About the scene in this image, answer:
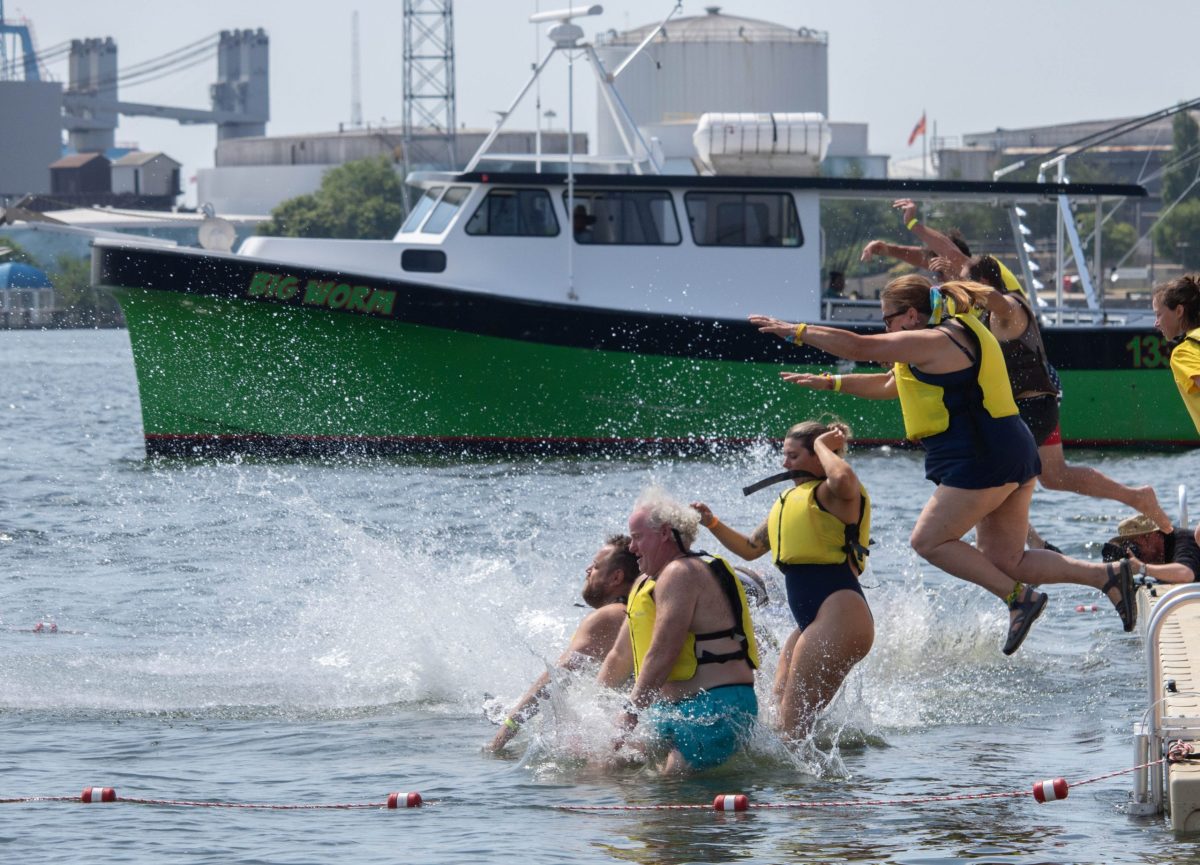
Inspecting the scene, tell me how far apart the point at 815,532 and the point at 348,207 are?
90.8 m

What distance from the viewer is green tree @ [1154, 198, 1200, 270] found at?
86863 millimetres

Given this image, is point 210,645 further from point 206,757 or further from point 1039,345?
point 1039,345

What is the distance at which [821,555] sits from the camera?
25.4 ft

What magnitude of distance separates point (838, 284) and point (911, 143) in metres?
14.9

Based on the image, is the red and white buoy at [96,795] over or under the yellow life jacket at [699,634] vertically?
under

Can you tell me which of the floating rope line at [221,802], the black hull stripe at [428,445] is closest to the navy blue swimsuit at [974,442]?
the floating rope line at [221,802]

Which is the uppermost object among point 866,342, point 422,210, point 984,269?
point 422,210

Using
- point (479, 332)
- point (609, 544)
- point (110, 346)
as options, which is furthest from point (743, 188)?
point (110, 346)

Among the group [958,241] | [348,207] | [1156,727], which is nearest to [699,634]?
[1156,727]

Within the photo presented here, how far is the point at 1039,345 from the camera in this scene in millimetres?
9344

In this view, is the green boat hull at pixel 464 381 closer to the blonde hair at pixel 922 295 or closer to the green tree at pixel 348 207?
the blonde hair at pixel 922 295

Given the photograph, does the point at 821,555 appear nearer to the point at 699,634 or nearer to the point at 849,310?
the point at 699,634

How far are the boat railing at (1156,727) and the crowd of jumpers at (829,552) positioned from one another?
4.47ft

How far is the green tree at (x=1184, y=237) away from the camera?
8686 cm
